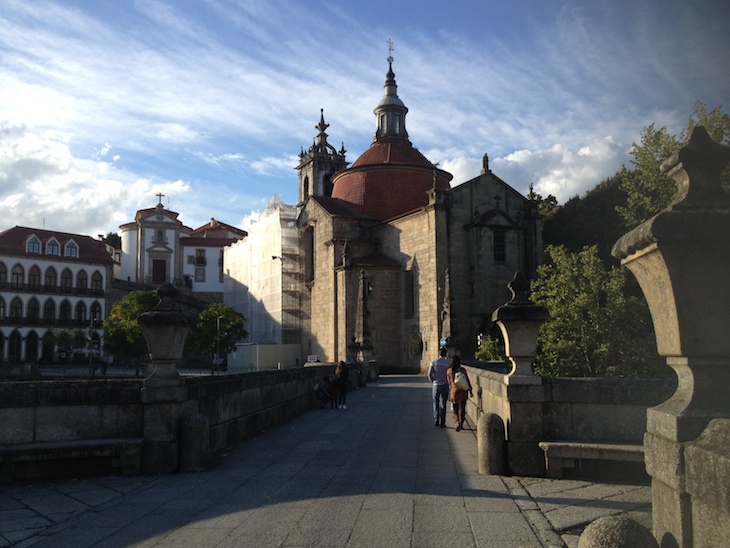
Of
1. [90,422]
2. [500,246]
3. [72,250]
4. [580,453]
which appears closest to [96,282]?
[72,250]

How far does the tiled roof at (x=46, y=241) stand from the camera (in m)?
62.0

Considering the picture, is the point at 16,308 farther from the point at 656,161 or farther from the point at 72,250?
the point at 656,161

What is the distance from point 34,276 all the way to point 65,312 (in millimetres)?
4343

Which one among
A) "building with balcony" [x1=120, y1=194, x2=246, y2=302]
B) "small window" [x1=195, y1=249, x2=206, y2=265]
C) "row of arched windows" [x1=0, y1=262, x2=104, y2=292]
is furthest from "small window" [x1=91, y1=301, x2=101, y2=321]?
"small window" [x1=195, y1=249, x2=206, y2=265]

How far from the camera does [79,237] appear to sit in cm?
6712

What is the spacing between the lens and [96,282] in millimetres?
66438

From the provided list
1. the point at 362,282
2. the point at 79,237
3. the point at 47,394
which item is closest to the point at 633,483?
the point at 47,394

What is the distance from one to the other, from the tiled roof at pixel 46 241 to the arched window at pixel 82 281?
4.54 ft

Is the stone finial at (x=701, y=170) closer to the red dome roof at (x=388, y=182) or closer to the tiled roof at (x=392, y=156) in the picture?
the red dome roof at (x=388, y=182)

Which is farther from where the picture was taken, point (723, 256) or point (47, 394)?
point (47, 394)

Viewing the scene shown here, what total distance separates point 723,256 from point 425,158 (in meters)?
55.0

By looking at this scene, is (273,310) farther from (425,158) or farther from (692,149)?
(692,149)

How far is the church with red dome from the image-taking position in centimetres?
4303

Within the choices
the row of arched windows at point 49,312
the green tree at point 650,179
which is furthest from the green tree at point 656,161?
the row of arched windows at point 49,312
